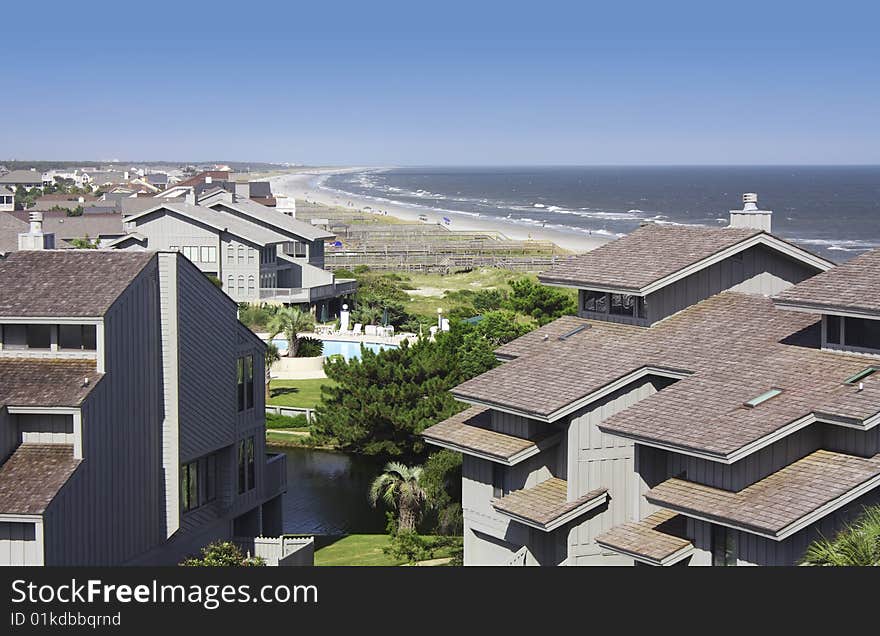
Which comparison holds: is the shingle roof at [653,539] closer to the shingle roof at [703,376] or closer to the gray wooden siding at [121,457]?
the shingle roof at [703,376]

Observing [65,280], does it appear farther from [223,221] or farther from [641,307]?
[223,221]

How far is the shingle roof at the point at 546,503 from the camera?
2216 cm

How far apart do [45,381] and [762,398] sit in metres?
12.5

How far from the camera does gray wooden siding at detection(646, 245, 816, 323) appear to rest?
25.2m

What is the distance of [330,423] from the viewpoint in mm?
39844

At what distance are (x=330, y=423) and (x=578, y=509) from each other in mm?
18523

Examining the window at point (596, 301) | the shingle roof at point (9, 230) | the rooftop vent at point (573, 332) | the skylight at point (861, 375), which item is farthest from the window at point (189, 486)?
the shingle roof at point (9, 230)

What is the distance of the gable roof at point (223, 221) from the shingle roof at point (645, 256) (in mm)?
44345

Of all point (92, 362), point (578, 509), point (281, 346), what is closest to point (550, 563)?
point (578, 509)

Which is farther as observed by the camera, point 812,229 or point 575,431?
point 812,229

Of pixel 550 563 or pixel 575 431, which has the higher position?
pixel 575 431

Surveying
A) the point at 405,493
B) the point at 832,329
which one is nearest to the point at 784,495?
the point at 832,329

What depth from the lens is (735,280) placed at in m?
25.8

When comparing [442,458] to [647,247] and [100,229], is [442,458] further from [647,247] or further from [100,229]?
[100,229]
